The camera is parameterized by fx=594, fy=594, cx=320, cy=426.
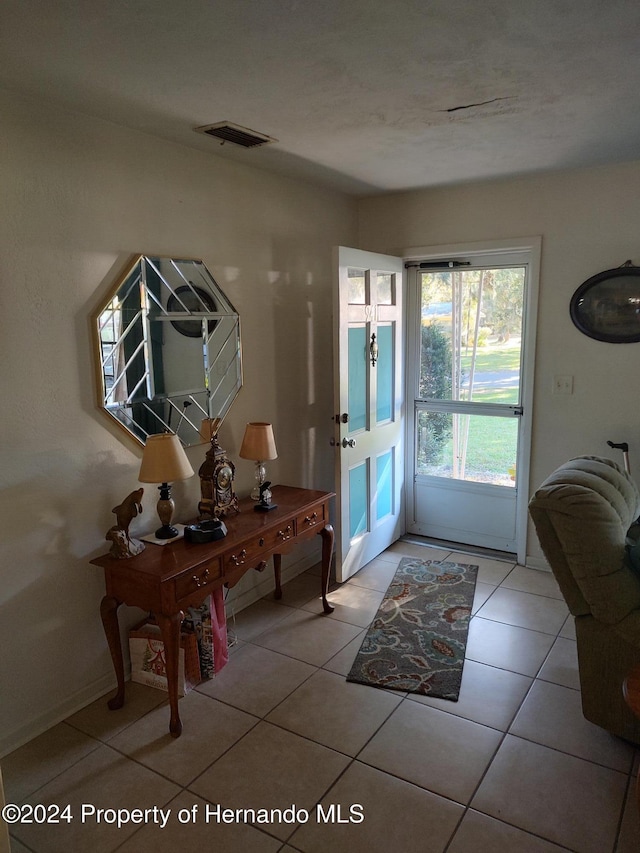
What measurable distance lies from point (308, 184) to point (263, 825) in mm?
3176

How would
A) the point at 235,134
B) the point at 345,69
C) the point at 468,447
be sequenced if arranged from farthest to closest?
the point at 468,447 < the point at 235,134 < the point at 345,69

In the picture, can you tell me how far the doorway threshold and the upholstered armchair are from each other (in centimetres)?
169

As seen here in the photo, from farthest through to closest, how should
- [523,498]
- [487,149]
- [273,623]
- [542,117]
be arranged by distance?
1. [523,498]
2. [273,623]
3. [487,149]
4. [542,117]

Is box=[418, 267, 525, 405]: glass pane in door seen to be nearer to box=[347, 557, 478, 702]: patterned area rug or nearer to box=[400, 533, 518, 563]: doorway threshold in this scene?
box=[400, 533, 518, 563]: doorway threshold

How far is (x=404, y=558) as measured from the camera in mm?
3945

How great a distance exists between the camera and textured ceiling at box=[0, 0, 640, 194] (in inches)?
60.1

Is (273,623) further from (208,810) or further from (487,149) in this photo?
(487,149)

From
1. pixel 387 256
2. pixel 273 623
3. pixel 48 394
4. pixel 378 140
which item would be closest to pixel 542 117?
pixel 378 140

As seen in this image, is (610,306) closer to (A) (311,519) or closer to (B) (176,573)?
(A) (311,519)

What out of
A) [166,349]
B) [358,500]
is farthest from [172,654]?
[358,500]

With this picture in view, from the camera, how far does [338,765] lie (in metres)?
2.12

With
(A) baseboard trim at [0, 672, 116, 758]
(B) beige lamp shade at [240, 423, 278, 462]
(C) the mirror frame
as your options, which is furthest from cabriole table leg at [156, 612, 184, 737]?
(C) the mirror frame

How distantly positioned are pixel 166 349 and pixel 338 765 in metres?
1.82

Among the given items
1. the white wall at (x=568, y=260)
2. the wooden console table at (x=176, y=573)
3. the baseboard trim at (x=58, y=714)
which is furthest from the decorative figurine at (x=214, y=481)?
the white wall at (x=568, y=260)
